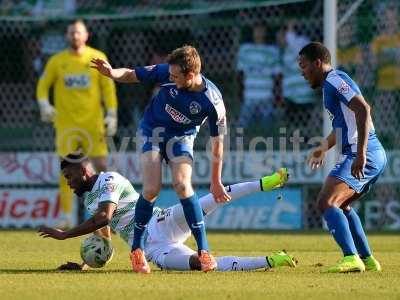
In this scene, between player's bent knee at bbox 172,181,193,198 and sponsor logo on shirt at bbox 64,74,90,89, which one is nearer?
player's bent knee at bbox 172,181,193,198

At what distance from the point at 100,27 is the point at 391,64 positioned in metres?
4.24

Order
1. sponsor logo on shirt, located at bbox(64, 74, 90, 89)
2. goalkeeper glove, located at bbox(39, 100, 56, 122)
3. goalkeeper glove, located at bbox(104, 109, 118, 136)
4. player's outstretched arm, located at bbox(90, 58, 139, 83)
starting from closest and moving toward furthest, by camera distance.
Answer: player's outstretched arm, located at bbox(90, 58, 139, 83) → goalkeeper glove, located at bbox(39, 100, 56, 122) → goalkeeper glove, located at bbox(104, 109, 118, 136) → sponsor logo on shirt, located at bbox(64, 74, 90, 89)

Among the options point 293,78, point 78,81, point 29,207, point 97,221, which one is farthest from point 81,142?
point 97,221

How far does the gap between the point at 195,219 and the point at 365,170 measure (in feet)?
4.65

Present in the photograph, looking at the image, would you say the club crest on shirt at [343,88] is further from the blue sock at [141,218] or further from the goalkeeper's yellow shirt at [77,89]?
the goalkeeper's yellow shirt at [77,89]

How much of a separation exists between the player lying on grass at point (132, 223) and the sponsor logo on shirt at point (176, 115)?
68 cm

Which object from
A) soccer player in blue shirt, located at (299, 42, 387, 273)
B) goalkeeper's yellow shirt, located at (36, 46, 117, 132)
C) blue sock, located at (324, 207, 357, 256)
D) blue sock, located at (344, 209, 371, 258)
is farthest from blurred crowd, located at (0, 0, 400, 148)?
A: blue sock, located at (324, 207, 357, 256)

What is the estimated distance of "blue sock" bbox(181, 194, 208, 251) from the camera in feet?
28.1

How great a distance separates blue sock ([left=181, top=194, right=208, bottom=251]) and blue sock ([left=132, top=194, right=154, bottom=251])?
0.27 meters

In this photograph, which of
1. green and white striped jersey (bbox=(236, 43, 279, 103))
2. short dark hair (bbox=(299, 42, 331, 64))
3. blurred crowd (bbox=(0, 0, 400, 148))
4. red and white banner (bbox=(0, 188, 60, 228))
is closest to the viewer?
short dark hair (bbox=(299, 42, 331, 64))

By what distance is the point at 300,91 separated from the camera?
51.4 feet

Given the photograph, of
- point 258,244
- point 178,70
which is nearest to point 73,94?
point 258,244

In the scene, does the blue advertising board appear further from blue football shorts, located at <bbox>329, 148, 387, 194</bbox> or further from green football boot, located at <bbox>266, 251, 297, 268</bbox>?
green football boot, located at <bbox>266, 251, 297, 268</bbox>

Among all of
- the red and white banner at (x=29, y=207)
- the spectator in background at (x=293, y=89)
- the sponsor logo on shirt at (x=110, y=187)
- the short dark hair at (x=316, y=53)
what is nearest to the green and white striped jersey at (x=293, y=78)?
the spectator in background at (x=293, y=89)
